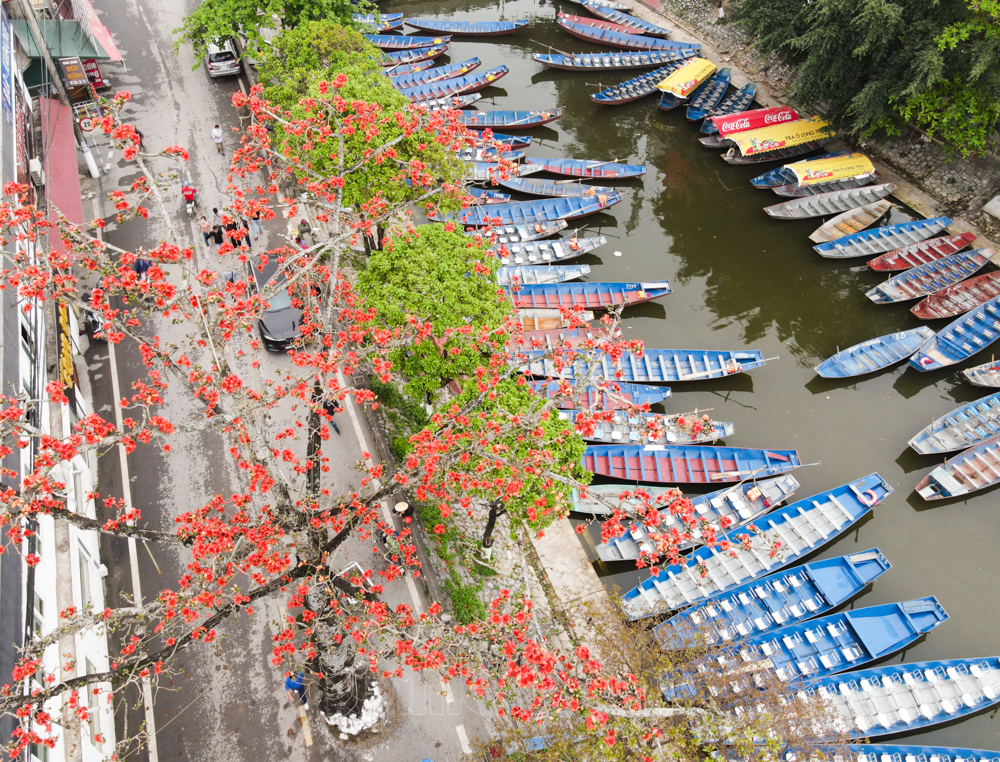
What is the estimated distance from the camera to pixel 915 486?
2455 centimetres

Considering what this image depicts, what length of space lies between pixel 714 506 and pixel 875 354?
1127cm

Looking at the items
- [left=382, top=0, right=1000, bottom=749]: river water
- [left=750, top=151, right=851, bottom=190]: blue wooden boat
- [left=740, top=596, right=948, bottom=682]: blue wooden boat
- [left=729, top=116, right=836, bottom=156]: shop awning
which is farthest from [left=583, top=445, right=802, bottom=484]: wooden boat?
[left=729, top=116, right=836, bottom=156]: shop awning

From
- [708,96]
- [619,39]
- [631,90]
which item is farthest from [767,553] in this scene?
[619,39]

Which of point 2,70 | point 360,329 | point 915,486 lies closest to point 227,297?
point 360,329

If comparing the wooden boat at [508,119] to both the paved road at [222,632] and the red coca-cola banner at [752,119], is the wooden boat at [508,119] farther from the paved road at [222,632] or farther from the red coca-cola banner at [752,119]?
the paved road at [222,632]

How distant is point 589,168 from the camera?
121 ft

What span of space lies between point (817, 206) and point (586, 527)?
22.8 meters

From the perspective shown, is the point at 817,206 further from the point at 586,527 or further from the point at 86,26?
the point at 86,26

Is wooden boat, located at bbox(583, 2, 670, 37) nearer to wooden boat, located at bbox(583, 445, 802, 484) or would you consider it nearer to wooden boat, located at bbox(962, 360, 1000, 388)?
wooden boat, located at bbox(962, 360, 1000, 388)

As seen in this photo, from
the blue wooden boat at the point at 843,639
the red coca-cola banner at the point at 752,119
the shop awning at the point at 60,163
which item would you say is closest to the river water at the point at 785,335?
the blue wooden boat at the point at 843,639

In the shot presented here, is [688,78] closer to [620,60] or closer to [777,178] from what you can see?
[620,60]

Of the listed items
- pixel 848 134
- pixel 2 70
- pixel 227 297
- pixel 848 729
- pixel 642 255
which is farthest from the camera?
pixel 848 134

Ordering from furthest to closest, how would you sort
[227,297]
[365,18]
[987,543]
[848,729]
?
1. [365,18]
2. [987,543]
3. [848,729]
4. [227,297]

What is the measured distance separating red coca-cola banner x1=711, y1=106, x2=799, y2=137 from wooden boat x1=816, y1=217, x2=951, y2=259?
9.20 m
